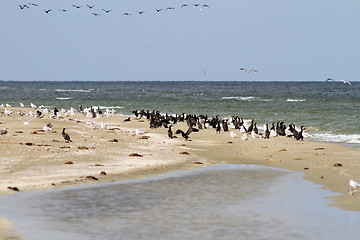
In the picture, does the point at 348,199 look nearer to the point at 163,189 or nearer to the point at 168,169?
the point at 163,189

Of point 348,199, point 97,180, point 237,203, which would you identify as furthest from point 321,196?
point 97,180

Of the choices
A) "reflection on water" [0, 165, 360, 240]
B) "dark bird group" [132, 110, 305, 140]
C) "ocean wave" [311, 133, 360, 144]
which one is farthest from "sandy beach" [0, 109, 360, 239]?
"ocean wave" [311, 133, 360, 144]

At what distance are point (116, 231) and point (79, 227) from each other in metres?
0.70

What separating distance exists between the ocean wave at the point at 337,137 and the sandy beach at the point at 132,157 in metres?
3.72

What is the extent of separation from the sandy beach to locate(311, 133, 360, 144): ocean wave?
372cm

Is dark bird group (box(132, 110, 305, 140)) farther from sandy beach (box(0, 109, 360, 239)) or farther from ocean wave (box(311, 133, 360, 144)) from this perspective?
sandy beach (box(0, 109, 360, 239))

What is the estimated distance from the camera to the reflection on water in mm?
11227

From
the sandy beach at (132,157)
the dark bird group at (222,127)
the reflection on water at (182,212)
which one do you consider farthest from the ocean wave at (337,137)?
the reflection on water at (182,212)

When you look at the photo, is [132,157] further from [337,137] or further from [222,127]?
[222,127]

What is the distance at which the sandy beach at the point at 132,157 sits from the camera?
16547 millimetres

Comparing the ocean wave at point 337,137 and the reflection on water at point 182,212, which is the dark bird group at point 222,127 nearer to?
the ocean wave at point 337,137

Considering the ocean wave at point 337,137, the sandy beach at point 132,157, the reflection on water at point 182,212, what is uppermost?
the ocean wave at point 337,137

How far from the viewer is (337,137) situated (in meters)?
33.2

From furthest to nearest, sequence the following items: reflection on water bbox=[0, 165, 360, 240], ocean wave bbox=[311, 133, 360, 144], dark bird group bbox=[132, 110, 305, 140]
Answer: dark bird group bbox=[132, 110, 305, 140] < ocean wave bbox=[311, 133, 360, 144] < reflection on water bbox=[0, 165, 360, 240]
